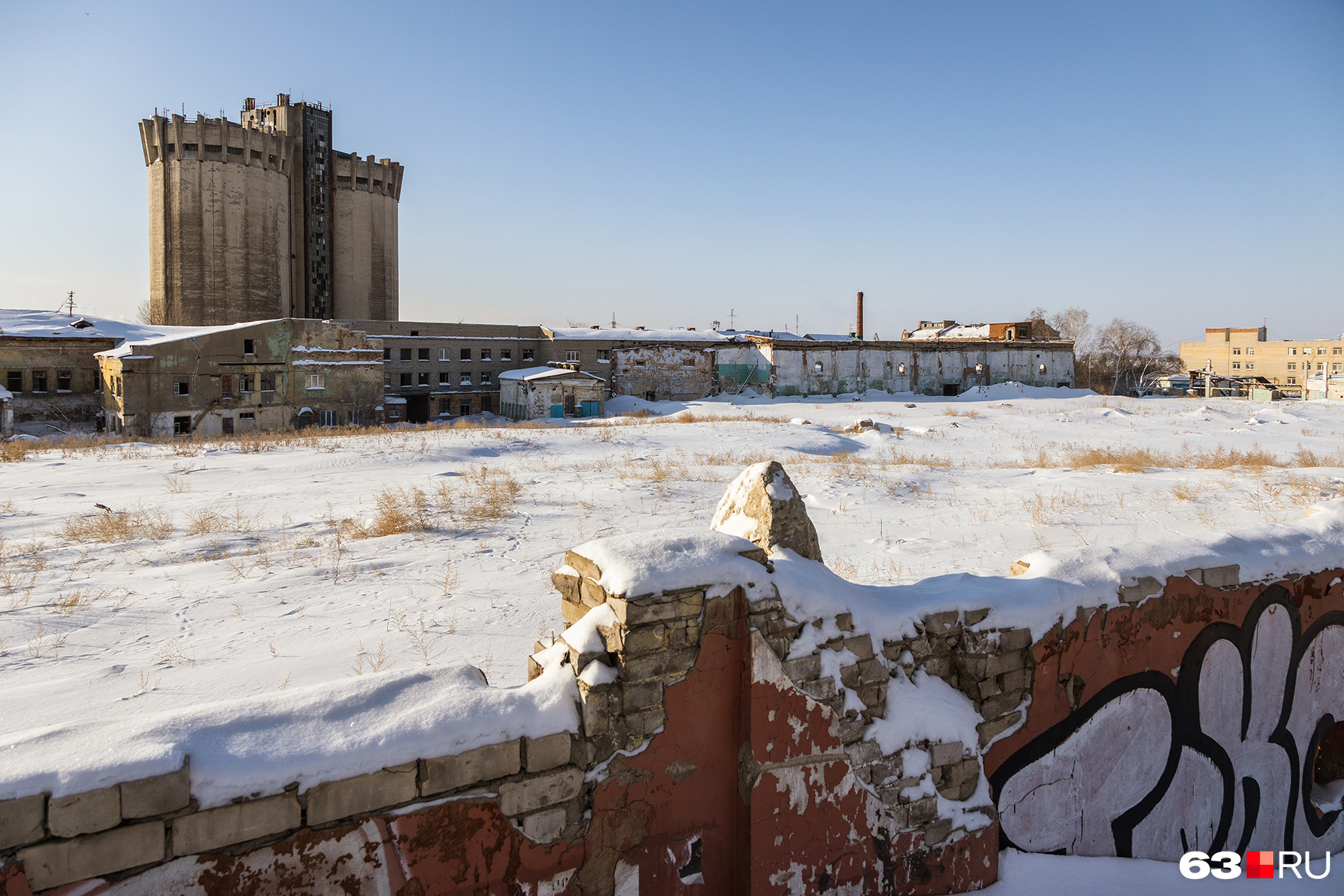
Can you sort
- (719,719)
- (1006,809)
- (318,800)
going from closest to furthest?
(318,800) → (719,719) → (1006,809)

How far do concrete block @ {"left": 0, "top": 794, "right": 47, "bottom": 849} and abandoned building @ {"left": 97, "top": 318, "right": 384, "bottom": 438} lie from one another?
2916 cm

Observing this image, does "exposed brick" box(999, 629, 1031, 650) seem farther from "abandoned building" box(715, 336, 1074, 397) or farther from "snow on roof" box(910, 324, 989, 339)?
"snow on roof" box(910, 324, 989, 339)

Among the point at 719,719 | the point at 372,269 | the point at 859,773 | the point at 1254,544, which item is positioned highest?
the point at 372,269

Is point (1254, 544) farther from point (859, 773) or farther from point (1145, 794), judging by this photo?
point (859, 773)

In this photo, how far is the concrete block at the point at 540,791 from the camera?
3.27 metres

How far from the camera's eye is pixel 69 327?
107 feet

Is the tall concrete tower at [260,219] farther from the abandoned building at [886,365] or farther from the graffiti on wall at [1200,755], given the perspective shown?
the graffiti on wall at [1200,755]

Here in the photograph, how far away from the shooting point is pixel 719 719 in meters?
3.82

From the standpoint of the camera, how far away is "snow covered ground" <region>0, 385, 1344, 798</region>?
194 inches

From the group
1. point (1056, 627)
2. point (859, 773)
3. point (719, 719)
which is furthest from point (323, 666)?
point (1056, 627)

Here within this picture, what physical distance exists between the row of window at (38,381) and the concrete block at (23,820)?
126 ft

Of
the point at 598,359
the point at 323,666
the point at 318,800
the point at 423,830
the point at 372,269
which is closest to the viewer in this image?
the point at 318,800

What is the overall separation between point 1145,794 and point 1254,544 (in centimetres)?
213

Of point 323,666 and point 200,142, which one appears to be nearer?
point 323,666
